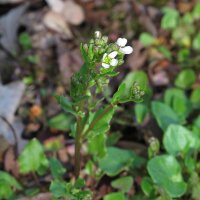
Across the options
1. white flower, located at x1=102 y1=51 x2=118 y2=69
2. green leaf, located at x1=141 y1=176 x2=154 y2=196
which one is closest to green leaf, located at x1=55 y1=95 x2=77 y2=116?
white flower, located at x1=102 y1=51 x2=118 y2=69

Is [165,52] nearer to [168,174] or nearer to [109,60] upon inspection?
[168,174]

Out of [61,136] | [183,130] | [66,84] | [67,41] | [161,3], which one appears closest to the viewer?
[183,130]

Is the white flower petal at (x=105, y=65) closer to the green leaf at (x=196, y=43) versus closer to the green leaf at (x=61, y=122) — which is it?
the green leaf at (x=61, y=122)

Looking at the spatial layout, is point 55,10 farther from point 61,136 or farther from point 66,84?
point 61,136

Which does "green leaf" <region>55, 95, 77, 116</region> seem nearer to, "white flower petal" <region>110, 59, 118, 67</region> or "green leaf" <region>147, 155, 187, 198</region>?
"white flower petal" <region>110, 59, 118, 67</region>

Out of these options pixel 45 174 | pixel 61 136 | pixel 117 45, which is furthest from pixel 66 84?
pixel 117 45
